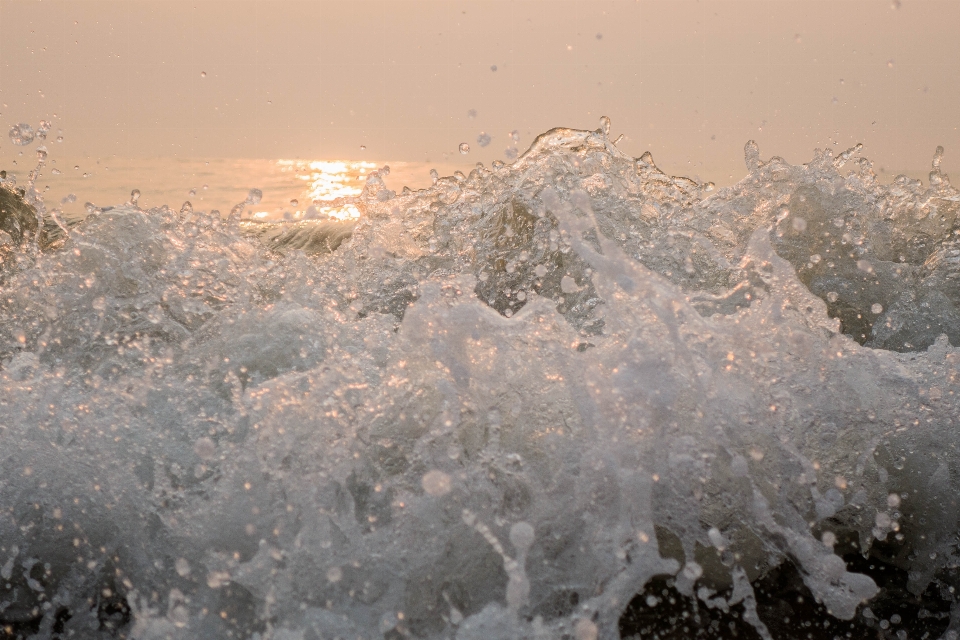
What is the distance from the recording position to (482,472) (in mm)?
1632

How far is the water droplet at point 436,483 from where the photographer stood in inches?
63.7

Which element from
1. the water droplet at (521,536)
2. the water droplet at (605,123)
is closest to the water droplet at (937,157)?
the water droplet at (605,123)

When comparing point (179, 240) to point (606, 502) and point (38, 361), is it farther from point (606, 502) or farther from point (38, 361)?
point (606, 502)

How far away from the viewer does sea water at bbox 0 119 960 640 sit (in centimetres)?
151

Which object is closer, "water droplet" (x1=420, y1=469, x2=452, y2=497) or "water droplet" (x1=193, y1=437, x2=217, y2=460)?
"water droplet" (x1=420, y1=469, x2=452, y2=497)

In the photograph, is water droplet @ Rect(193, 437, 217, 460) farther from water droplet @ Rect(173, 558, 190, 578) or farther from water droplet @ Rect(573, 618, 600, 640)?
water droplet @ Rect(573, 618, 600, 640)

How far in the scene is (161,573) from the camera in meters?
1.56

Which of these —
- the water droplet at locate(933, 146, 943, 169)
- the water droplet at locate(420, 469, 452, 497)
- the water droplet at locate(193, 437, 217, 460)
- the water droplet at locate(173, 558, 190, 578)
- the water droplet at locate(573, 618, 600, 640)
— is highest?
the water droplet at locate(933, 146, 943, 169)

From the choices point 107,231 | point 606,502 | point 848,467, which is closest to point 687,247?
point 848,467

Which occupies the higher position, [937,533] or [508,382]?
[508,382]

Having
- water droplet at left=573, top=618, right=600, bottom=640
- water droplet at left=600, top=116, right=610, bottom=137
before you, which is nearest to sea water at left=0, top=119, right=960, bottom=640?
water droplet at left=573, top=618, right=600, bottom=640

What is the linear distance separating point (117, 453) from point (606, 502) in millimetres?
1022

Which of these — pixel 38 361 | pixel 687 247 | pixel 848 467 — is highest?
pixel 687 247

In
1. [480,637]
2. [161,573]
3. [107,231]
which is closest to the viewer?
[480,637]
